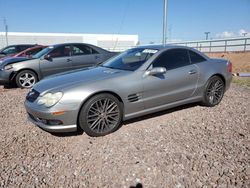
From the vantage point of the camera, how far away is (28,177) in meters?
2.65

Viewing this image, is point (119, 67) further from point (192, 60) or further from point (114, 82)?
point (192, 60)

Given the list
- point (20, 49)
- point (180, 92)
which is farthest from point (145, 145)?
point (20, 49)

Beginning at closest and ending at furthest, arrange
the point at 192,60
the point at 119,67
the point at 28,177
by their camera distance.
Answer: the point at 28,177 < the point at 119,67 < the point at 192,60

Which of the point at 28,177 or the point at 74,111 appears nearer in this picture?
the point at 28,177

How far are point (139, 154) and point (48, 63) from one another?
17.8 ft

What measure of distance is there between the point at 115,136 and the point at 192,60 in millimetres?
2280

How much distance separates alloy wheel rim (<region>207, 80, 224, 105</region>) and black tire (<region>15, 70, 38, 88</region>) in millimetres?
5430

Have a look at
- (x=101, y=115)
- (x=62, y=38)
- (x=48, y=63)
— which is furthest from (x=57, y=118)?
(x=62, y=38)

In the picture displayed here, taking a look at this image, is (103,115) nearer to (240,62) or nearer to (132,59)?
(132,59)

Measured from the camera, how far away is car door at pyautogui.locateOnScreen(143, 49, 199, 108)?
13.0 feet

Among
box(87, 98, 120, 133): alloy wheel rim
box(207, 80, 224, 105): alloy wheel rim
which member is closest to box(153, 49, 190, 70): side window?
box(207, 80, 224, 105): alloy wheel rim

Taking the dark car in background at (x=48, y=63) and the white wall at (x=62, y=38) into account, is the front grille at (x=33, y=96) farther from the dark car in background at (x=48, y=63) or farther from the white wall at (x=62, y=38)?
the white wall at (x=62, y=38)

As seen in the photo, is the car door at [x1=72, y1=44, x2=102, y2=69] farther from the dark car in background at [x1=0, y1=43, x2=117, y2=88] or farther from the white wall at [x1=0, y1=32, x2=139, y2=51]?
the white wall at [x1=0, y1=32, x2=139, y2=51]

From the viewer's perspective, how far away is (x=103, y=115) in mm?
3594
